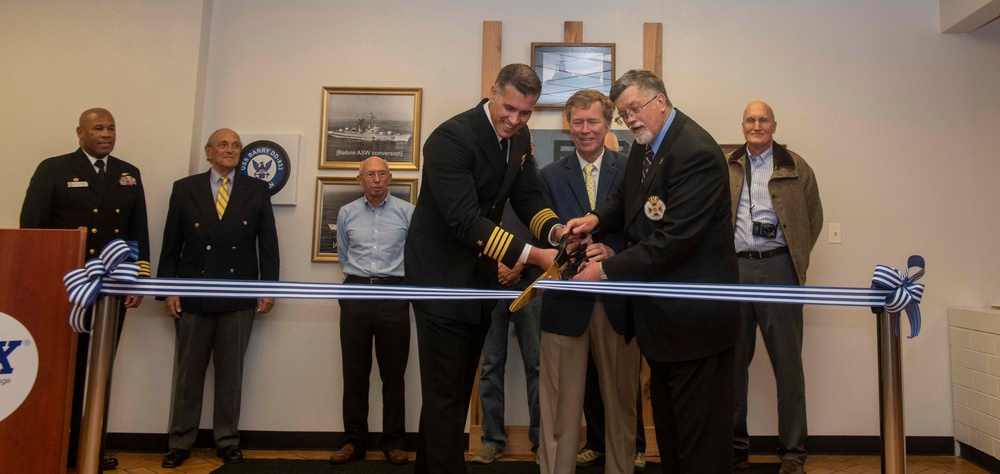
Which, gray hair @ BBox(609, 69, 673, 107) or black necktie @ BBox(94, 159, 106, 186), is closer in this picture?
gray hair @ BBox(609, 69, 673, 107)

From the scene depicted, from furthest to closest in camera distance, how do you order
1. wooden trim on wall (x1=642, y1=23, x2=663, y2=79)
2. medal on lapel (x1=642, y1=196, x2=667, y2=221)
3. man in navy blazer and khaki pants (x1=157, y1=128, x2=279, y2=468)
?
wooden trim on wall (x1=642, y1=23, x2=663, y2=79), man in navy blazer and khaki pants (x1=157, y1=128, x2=279, y2=468), medal on lapel (x1=642, y1=196, x2=667, y2=221)

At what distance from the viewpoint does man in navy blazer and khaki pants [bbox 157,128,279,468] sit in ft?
12.6

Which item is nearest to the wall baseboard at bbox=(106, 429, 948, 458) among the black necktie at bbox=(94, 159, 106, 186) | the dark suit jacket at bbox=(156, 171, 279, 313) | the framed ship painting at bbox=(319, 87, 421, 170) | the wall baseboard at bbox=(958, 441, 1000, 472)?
the wall baseboard at bbox=(958, 441, 1000, 472)

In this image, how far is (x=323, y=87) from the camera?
14.4 feet

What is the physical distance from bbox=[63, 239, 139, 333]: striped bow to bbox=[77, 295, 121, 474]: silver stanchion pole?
0.07m

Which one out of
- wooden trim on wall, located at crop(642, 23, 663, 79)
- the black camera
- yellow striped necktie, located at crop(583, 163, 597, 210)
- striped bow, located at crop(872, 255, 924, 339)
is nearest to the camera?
striped bow, located at crop(872, 255, 924, 339)

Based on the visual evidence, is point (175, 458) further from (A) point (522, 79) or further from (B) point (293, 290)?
(A) point (522, 79)

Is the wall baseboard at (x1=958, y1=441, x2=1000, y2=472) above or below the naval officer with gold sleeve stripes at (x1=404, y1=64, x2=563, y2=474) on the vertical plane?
below

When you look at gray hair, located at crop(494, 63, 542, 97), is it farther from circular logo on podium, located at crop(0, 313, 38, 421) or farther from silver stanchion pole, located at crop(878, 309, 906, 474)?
circular logo on podium, located at crop(0, 313, 38, 421)

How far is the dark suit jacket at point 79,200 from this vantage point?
3.67 m

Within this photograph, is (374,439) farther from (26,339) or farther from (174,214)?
(26,339)

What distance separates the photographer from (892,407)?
2.02m

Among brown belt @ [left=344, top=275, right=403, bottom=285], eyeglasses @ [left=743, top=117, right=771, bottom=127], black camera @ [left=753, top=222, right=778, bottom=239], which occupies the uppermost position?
eyeglasses @ [left=743, top=117, right=771, bottom=127]

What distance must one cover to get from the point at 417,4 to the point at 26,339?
3151 mm
